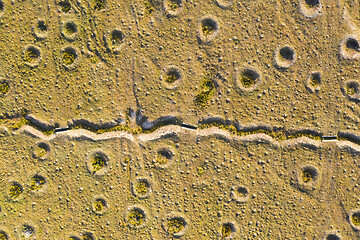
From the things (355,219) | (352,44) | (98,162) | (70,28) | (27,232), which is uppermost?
(352,44)

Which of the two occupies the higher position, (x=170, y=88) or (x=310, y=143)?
(x=170, y=88)

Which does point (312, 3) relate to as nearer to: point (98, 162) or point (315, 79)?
point (315, 79)

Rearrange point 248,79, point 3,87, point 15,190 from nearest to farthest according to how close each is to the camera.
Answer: point 248,79 < point 3,87 < point 15,190

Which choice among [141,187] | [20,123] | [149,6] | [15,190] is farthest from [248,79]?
[15,190]

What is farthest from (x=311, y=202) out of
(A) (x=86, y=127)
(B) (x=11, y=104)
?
(B) (x=11, y=104)

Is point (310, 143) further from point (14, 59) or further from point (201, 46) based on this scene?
point (14, 59)

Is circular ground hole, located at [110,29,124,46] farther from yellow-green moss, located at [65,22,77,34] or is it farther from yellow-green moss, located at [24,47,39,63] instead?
yellow-green moss, located at [24,47,39,63]

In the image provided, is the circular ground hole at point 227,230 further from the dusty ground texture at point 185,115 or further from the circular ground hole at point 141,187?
the circular ground hole at point 141,187

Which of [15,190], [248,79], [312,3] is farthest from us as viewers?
[15,190]
